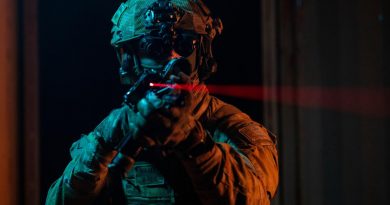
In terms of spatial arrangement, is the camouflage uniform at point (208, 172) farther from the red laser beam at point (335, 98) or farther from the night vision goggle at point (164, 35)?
the red laser beam at point (335, 98)

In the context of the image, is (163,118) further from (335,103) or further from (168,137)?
(335,103)

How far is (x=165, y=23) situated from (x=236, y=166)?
439 millimetres

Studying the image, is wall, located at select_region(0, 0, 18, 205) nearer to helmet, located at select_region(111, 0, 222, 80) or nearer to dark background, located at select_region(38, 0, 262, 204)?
dark background, located at select_region(38, 0, 262, 204)

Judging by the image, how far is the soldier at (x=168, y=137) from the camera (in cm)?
100

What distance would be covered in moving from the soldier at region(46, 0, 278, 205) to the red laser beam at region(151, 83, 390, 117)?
76cm

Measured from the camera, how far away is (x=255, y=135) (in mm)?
1308

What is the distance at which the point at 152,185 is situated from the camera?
1.31 meters

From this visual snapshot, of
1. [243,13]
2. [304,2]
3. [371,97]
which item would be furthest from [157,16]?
[371,97]

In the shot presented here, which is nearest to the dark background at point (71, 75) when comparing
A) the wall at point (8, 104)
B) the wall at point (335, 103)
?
the wall at point (8, 104)

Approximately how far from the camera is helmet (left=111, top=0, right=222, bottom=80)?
130 centimetres

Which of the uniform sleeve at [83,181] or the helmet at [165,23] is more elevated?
the helmet at [165,23]

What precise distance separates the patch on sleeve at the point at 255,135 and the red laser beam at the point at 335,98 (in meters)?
0.75

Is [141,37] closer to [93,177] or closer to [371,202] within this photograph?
[93,177]

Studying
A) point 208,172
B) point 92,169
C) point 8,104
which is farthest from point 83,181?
point 8,104
